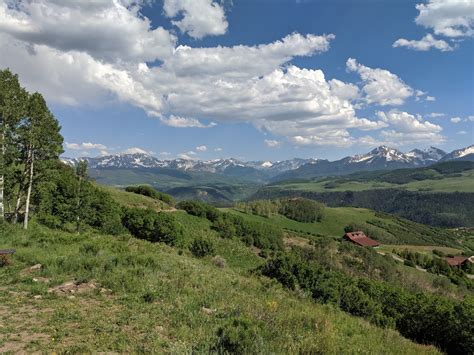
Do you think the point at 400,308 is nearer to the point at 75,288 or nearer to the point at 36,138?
the point at 75,288

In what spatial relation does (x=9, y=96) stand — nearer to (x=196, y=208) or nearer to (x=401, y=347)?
(x=401, y=347)

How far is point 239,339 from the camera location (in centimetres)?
857

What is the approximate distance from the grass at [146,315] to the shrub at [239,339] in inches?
7.7

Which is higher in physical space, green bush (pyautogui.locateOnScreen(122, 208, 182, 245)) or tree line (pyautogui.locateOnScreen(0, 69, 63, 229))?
tree line (pyautogui.locateOnScreen(0, 69, 63, 229))

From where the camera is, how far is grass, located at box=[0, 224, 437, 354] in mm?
8883

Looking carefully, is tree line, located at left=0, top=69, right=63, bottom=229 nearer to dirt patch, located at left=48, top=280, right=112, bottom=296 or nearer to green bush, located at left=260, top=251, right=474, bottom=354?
dirt patch, located at left=48, top=280, right=112, bottom=296

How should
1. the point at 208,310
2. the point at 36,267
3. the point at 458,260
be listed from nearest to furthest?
the point at 208,310
the point at 36,267
the point at 458,260

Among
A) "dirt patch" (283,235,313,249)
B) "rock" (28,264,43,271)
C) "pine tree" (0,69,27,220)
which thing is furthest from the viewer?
"dirt patch" (283,235,313,249)

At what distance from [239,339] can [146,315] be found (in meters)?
3.73

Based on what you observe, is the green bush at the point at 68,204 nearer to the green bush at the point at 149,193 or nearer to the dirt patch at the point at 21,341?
the dirt patch at the point at 21,341

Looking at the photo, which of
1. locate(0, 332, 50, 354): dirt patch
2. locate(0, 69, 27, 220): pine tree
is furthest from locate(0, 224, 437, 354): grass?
locate(0, 69, 27, 220): pine tree

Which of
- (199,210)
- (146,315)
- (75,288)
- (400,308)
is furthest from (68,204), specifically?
(199,210)

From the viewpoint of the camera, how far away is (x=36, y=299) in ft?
39.0

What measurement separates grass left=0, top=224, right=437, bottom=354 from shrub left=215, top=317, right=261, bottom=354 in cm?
20
